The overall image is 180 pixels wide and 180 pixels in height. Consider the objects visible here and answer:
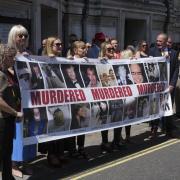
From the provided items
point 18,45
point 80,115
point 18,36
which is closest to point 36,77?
point 18,45

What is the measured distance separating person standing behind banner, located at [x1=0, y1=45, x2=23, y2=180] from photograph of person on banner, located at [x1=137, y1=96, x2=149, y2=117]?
3180 mm

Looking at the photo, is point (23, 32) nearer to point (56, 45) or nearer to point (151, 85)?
point (56, 45)

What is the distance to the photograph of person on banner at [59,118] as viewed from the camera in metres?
6.99

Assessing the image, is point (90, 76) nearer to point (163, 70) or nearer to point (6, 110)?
point (163, 70)

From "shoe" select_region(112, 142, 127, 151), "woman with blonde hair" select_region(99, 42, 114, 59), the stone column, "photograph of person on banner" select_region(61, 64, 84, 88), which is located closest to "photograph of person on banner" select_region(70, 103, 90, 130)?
"photograph of person on banner" select_region(61, 64, 84, 88)

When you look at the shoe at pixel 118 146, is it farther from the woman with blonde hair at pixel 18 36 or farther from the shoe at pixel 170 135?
the woman with blonde hair at pixel 18 36

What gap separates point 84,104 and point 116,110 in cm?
82

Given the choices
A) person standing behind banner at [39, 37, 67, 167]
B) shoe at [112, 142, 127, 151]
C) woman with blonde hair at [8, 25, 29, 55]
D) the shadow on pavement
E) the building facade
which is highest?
the building facade

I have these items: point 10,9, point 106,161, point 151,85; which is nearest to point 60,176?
point 106,161

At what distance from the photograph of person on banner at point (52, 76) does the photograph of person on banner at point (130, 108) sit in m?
1.55

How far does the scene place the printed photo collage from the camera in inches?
265

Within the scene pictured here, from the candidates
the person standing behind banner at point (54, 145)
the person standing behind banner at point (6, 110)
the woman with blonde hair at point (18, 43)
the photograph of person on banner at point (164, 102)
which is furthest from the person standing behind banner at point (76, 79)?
the photograph of person on banner at point (164, 102)

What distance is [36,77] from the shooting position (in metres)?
6.84

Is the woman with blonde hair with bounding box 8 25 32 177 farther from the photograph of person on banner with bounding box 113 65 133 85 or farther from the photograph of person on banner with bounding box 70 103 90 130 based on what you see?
the photograph of person on banner with bounding box 113 65 133 85
